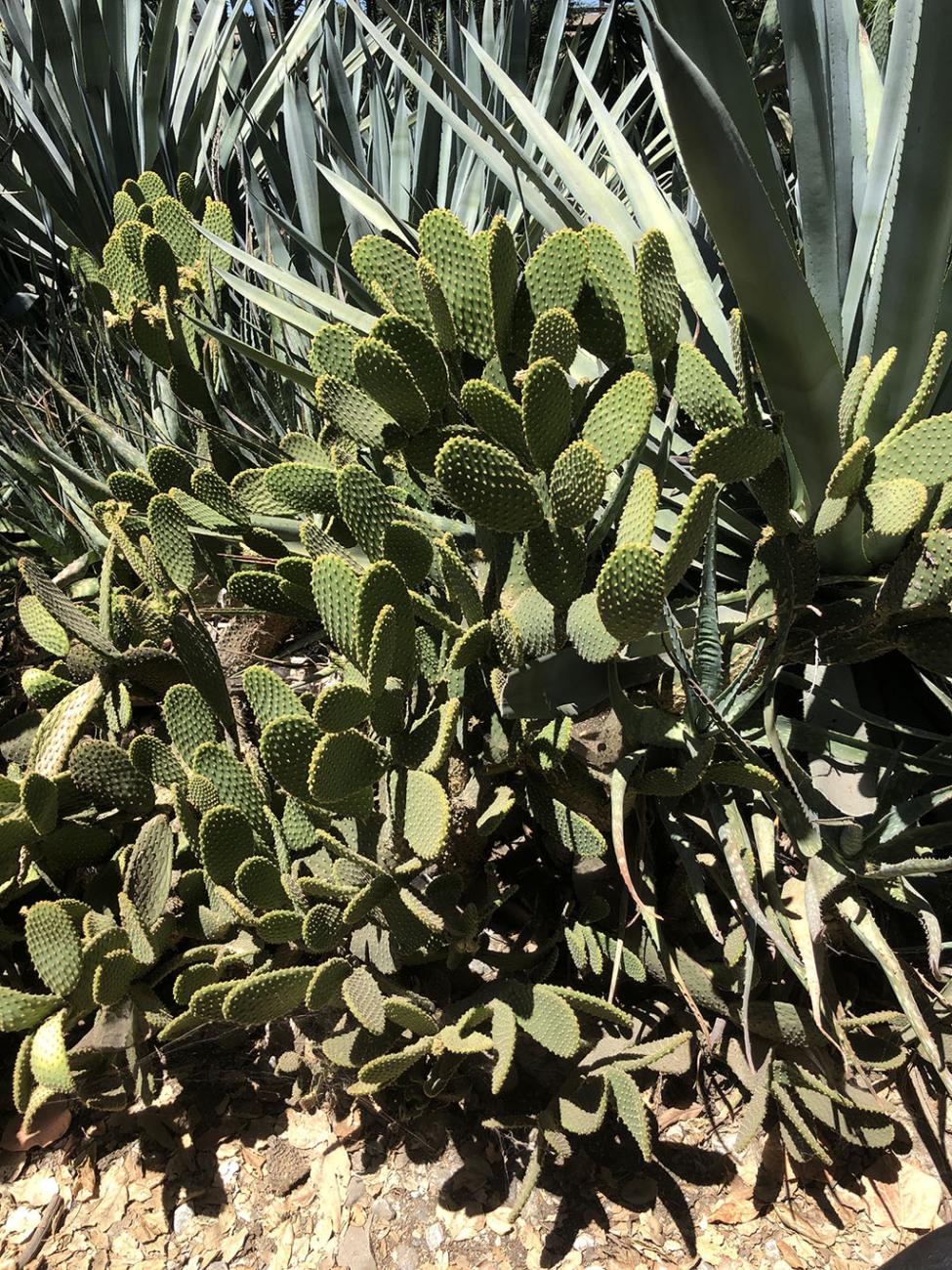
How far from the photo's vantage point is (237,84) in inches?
129

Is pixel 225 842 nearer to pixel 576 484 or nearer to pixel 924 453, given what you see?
pixel 576 484

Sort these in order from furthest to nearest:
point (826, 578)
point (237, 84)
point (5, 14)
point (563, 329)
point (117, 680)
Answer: point (237, 84) → point (5, 14) → point (117, 680) → point (826, 578) → point (563, 329)

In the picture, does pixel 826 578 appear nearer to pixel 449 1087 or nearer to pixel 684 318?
pixel 684 318

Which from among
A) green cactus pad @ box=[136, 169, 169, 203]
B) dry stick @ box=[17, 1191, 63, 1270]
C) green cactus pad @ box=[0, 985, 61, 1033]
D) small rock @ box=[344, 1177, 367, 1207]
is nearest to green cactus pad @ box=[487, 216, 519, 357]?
green cactus pad @ box=[0, 985, 61, 1033]

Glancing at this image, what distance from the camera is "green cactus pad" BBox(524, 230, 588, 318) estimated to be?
128cm

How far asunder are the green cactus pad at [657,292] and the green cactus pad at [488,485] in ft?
0.95

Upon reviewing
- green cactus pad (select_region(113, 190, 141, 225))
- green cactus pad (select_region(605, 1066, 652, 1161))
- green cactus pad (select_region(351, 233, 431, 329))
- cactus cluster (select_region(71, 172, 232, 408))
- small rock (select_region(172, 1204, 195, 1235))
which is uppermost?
green cactus pad (select_region(113, 190, 141, 225))

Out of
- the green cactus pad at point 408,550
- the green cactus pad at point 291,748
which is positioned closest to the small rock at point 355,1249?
the green cactus pad at point 291,748

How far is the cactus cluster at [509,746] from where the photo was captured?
123 cm

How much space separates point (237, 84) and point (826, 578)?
9.93ft

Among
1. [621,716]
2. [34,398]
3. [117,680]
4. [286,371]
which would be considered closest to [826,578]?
[621,716]

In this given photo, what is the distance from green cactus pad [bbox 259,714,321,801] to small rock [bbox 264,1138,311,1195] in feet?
3.01

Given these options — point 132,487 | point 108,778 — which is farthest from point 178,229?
point 108,778

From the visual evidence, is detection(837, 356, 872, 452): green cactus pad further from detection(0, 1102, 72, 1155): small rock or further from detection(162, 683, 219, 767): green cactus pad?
detection(0, 1102, 72, 1155): small rock
